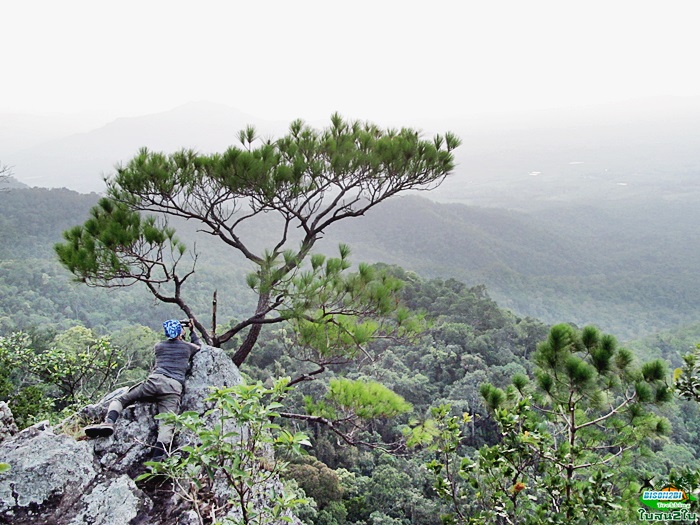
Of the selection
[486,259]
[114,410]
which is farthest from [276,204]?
[486,259]

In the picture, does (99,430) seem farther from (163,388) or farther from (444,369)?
(444,369)

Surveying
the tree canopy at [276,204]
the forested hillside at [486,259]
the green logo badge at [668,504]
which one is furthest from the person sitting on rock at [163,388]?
the forested hillside at [486,259]

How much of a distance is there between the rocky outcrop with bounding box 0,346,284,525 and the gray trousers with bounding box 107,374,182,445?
0.12m

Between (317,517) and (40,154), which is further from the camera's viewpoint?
(40,154)

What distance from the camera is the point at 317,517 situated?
24.8 feet

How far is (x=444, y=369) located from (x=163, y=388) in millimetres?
14011

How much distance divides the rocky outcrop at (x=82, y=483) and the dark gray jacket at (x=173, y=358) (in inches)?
12.8

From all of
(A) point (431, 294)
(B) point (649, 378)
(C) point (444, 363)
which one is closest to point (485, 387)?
(B) point (649, 378)

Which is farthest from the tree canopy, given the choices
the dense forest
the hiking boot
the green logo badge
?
the green logo badge

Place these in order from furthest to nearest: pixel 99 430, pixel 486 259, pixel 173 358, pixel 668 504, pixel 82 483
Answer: pixel 486 259 → pixel 173 358 → pixel 99 430 → pixel 82 483 → pixel 668 504

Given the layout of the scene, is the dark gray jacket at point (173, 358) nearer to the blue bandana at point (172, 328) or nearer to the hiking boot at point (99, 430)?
the blue bandana at point (172, 328)

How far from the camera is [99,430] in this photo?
8.38 ft

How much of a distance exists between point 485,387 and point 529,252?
2321 inches

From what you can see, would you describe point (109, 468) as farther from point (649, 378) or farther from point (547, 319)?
point (547, 319)
